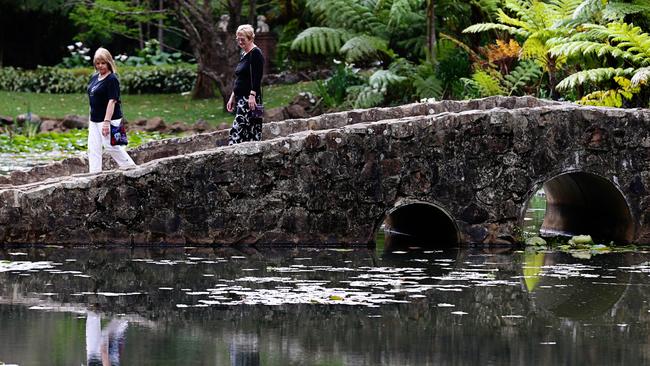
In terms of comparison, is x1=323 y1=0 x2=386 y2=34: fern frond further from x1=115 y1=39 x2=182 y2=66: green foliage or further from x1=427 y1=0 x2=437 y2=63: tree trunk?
x1=115 y1=39 x2=182 y2=66: green foliage

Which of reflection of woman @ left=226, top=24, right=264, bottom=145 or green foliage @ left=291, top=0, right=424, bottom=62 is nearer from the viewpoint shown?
reflection of woman @ left=226, top=24, right=264, bottom=145

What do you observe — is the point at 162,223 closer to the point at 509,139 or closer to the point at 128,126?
the point at 509,139

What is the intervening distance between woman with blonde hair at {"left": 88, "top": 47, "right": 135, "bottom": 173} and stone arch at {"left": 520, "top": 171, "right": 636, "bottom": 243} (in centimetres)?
428

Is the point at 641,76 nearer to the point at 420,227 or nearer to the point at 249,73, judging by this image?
the point at 420,227

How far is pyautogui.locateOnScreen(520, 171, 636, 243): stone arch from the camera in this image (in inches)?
578

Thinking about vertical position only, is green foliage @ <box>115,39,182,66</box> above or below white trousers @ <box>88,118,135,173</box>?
above

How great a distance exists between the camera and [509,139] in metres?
13.9

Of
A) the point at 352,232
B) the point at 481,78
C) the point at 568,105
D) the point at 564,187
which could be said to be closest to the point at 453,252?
the point at 352,232

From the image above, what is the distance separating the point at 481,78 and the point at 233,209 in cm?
1287

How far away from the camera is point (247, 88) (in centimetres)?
1446

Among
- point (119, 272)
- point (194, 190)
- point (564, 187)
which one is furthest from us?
point (564, 187)

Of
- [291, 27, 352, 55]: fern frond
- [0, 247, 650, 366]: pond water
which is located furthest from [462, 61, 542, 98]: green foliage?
[0, 247, 650, 366]: pond water

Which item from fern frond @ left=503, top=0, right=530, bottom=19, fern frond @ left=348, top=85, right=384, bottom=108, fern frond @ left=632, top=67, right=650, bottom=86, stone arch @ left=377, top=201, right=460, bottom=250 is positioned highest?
→ fern frond @ left=503, top=0, right=530, bottom=19

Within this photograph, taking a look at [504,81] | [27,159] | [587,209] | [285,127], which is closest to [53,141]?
[27,159]
